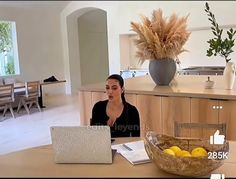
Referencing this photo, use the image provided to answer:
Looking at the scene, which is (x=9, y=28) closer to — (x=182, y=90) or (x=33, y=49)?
(x=33, y=49)

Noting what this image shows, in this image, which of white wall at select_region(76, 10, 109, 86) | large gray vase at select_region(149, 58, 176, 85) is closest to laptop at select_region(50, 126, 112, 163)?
large gray vase at select_region(149, 58, 176, 85)

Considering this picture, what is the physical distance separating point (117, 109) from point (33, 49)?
7.64 meters

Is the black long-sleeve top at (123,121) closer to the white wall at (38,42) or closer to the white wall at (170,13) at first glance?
the white wall at (170,13)

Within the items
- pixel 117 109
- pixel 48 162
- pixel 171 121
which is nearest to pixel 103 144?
pixel 48 162

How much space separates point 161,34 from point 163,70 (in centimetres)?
44

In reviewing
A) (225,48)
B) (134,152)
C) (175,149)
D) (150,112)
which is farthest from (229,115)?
(175,149)

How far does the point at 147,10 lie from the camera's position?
8.78 metres

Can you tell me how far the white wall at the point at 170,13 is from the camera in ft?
25.1

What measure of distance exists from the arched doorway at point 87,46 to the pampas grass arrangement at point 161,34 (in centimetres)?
703

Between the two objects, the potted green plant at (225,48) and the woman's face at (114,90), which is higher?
the potted green plant at (225,48)

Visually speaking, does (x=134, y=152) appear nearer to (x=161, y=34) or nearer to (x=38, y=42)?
(x=161, y=34)

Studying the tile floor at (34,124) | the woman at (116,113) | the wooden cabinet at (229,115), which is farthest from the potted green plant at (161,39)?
the tile floor at (34,124)

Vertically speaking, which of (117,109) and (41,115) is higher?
(117,109)

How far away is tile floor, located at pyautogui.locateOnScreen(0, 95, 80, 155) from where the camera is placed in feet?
15.4
